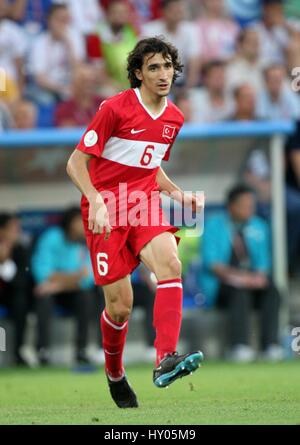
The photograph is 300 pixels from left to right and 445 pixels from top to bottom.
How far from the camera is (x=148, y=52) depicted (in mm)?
7652

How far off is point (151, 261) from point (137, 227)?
11.7 inches

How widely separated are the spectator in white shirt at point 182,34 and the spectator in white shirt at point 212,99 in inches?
13.2

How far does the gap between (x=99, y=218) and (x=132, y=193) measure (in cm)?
62

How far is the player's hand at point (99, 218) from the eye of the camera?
704 cm

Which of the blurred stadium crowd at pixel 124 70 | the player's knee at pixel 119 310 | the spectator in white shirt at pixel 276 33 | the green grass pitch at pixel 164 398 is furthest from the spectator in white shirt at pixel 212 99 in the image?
the player's knee at pixel 119 310

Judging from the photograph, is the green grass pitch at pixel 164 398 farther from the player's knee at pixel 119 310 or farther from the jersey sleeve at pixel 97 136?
the jersey sleeve at pixel 97 136

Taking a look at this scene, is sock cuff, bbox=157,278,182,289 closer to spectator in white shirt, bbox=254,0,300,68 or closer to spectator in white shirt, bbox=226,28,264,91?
spectator in white shirt, bbox=226,28,264,91

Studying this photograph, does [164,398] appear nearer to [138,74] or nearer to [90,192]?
[90,192]

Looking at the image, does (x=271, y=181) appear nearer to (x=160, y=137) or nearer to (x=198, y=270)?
(x=198, y=270)

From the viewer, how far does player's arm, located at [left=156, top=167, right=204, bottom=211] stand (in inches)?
303

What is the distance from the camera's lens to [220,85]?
48.8ft

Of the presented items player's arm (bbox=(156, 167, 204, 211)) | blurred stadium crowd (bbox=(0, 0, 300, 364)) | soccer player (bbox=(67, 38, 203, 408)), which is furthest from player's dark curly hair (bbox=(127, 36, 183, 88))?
blurred stadium crowd (bbox=(0, 0, 300, 364))
